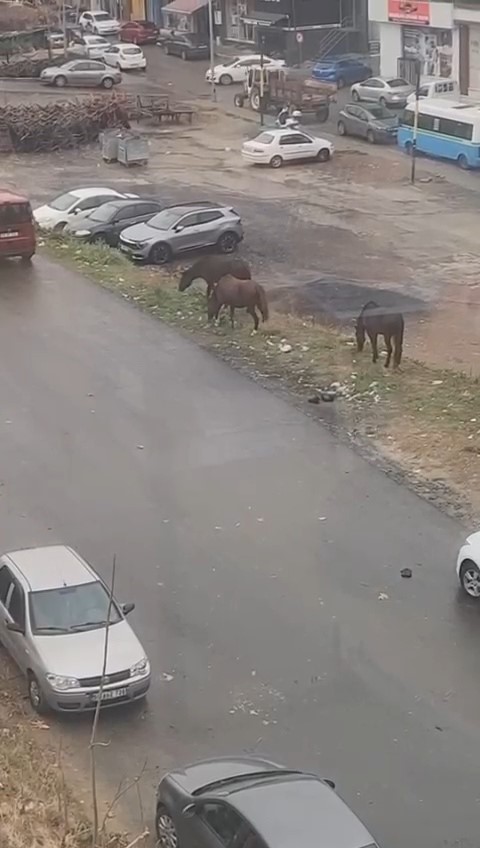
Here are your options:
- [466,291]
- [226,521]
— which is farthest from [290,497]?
[466,291]

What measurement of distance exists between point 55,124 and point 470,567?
32155 millimetres

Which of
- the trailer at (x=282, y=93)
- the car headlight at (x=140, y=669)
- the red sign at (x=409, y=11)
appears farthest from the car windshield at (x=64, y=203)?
the red sign at (x=409, y=11)

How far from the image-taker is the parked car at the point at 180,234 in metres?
29.5

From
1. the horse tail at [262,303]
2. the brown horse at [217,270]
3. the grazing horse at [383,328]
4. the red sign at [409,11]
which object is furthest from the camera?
the red sign at [409,11]

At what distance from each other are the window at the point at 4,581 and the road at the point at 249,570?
57.4 inches

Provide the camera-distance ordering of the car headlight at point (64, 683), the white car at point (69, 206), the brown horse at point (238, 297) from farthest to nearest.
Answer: the white car at point (69, 206) < the brown horse at point (238, 297) < the car headlight at point (64, 683)

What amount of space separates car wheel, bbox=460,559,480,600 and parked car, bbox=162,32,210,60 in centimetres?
5137

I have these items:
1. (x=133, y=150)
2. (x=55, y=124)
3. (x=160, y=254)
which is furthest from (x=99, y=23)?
(x=160, y=254)

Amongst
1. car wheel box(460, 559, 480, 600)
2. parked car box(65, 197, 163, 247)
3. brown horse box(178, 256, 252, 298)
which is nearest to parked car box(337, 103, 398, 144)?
parked car box(65, 197, 163, 247)

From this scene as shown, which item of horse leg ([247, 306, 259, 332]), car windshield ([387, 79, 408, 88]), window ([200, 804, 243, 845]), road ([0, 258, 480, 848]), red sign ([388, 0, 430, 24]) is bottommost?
road ([0, 258, 480, 848])

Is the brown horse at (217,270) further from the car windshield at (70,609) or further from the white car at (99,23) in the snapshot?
the white car at (99,23)

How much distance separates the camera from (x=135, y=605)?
14297 millimetres

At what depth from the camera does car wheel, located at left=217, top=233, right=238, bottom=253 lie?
30.2m

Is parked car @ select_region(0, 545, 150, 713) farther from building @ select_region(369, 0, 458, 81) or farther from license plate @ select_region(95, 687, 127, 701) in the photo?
building @ select_region(369, 0, 458, 81)
